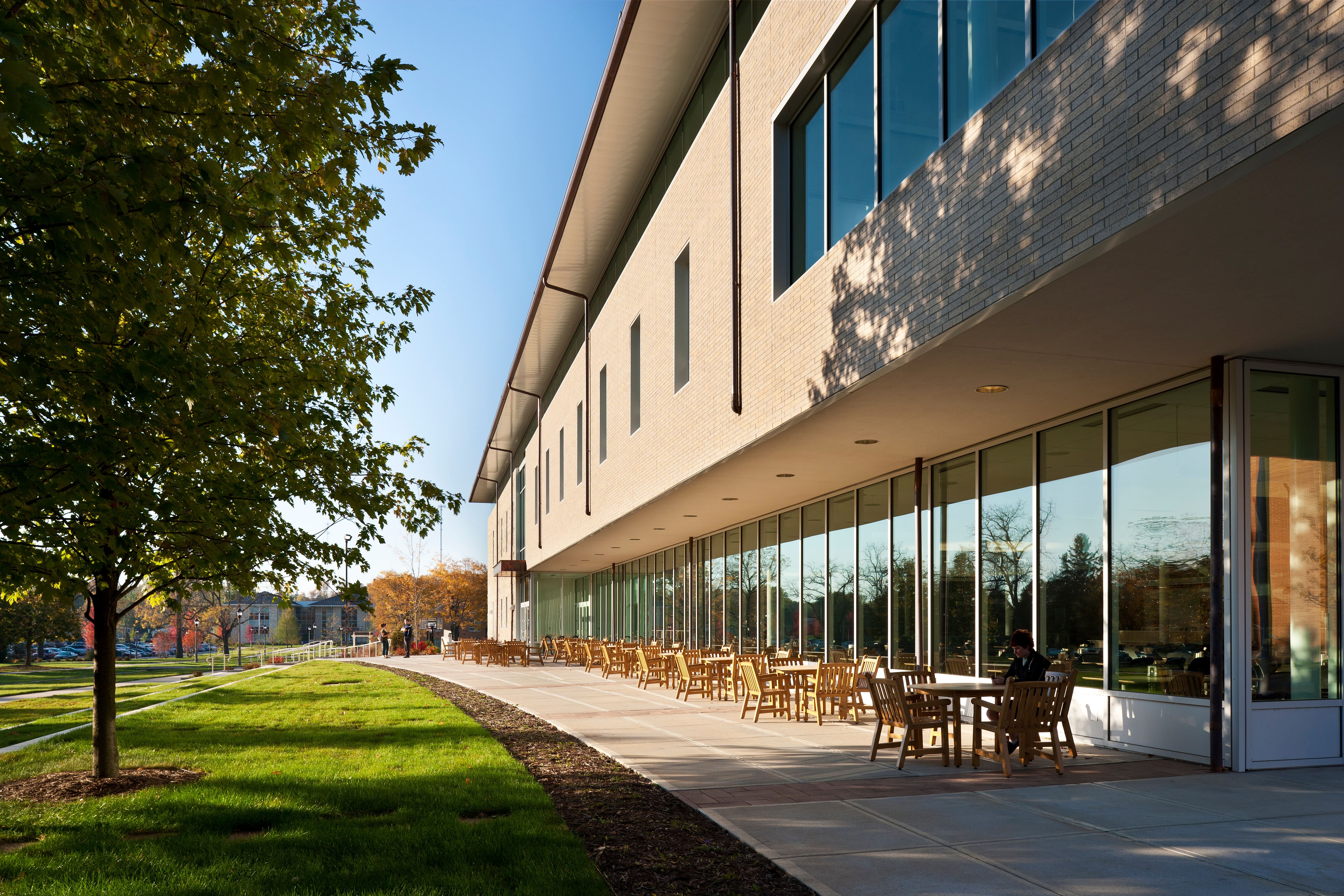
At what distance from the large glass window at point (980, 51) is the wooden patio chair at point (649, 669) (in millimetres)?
15069

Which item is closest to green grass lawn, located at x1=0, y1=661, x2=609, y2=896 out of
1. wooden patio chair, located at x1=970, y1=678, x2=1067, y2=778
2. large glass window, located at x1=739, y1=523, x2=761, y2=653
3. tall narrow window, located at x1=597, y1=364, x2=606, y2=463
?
wooden patio chair, located at x1=970, y1=678, x2=1067, y2=778

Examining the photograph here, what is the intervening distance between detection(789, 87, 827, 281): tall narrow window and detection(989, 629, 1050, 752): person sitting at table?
493 centimetres

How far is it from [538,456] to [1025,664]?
1255 inches

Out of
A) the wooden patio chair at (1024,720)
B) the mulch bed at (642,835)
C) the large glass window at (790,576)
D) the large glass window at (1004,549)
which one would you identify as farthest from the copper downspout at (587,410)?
the wooden patio chair at (1024,720)

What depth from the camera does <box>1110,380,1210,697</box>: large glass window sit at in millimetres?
10047

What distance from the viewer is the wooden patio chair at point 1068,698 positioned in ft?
32.6

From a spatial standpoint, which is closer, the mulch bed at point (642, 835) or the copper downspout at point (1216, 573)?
the mulch bed at point (642, 835)

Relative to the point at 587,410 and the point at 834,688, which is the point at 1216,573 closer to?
the point at 834,688

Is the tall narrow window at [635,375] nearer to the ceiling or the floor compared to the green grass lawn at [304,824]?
nearer to the ceiling

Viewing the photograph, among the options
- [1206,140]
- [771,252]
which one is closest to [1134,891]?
[1206,140]

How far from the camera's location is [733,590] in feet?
82.1

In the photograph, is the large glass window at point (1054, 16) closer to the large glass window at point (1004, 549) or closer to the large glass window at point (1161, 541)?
the large glass window at point (1161, 541)

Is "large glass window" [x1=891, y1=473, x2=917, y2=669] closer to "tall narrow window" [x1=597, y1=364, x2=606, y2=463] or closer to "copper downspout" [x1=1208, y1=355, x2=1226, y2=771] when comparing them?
"copper downspout" [x1=1208, y1=355, x2=1226, y2=771]

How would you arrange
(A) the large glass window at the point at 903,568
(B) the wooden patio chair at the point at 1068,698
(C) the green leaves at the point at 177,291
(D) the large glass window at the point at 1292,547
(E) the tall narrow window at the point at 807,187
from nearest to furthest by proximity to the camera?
(C) the green leaves at the point at 177,291
(D) the large glass window at the point at 1292,547
(B) the wooden patio chair at the point at 1068,698
(E) the tall narrow window at the point at 807,187
(A) the large glass window at the point at 903,568
